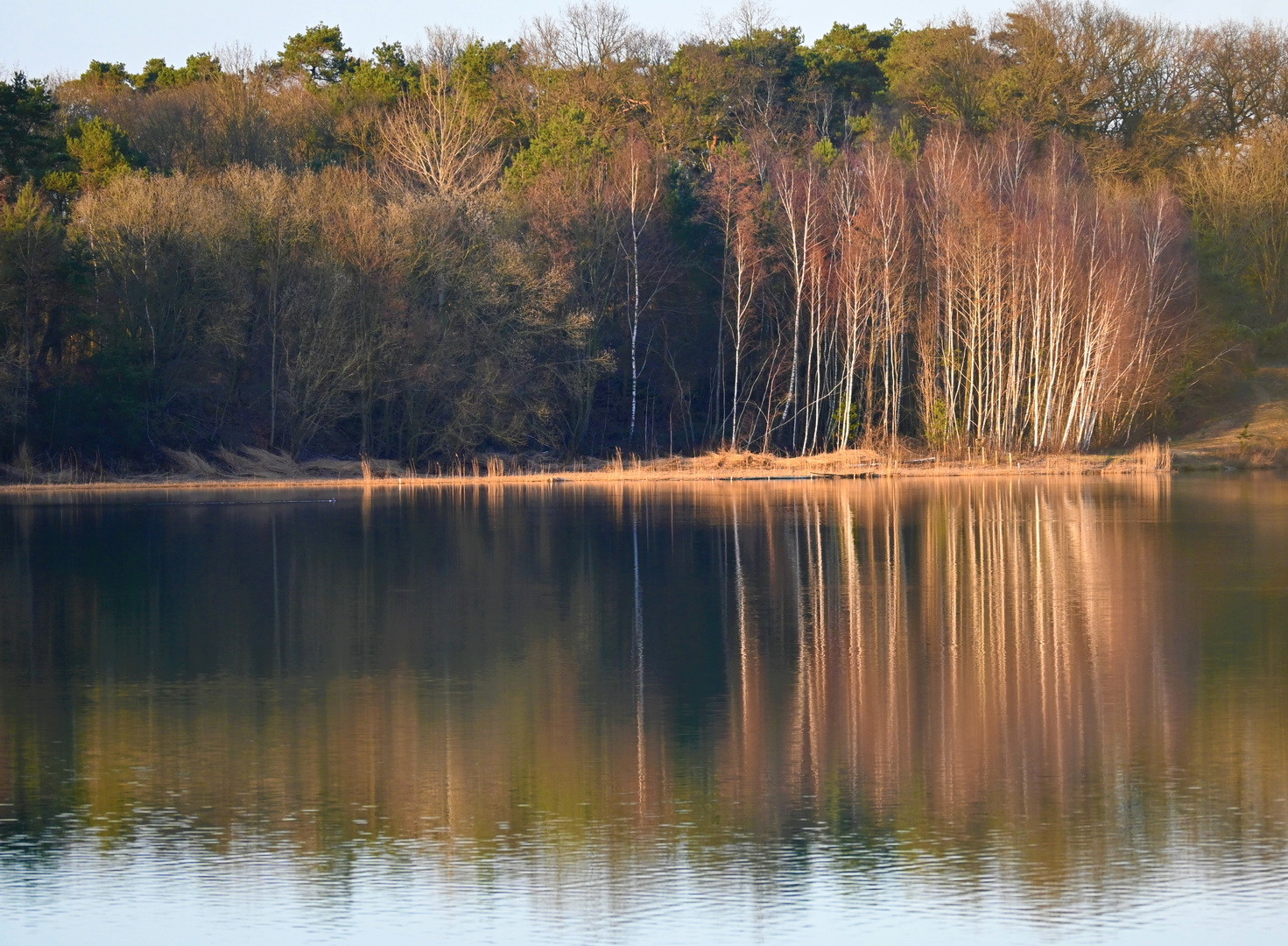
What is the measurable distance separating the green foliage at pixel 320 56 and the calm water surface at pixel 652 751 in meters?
48.6

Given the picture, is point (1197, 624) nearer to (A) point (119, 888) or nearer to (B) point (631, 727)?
(B) point (631, 727)

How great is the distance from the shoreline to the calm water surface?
71.2 ft

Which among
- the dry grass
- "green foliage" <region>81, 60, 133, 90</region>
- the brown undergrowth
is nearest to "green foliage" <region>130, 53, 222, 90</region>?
"green foliage" <region>81, 60, 133, 90</region>

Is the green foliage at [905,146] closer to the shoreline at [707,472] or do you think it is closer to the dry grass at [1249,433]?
the shoreline at [707,472]

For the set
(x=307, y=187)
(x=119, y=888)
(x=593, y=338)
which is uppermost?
(x=307, y=187)

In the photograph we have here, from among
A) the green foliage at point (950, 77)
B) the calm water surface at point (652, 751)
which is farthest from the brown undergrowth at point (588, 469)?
the calm water surface at point (652, 751)

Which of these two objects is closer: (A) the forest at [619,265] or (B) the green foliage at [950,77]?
(A) the forest at [619,265]

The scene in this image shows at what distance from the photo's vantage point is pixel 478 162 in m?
53.1

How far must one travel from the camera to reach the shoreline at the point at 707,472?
144 feet

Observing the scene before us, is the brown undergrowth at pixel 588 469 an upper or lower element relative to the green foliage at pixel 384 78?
lower

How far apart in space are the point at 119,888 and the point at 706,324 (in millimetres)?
47240

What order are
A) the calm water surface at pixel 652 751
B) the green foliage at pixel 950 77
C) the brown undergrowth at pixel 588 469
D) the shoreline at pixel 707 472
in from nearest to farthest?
the calm water surface at pixel 652 751, the shoreline at pixel 707 472, the brown undergrowth at pixel 588 469, the green foliage at pixel 950 77

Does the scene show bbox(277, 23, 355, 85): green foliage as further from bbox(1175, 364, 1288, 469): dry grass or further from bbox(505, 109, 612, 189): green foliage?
bbox(1175, 364, 1288, 469): dry grass

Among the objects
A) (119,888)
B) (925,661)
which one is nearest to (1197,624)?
(925,661)
